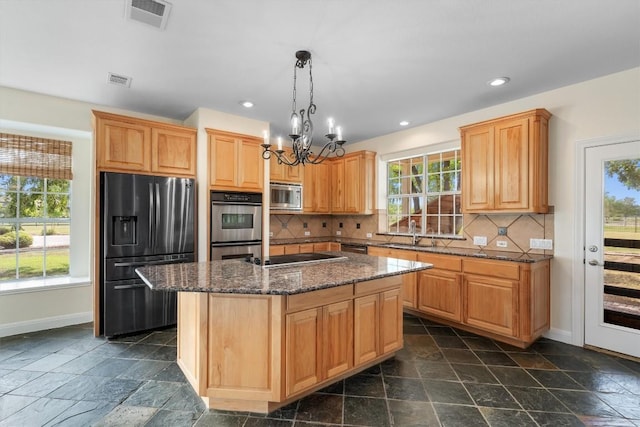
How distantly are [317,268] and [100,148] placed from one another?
2.70 meters

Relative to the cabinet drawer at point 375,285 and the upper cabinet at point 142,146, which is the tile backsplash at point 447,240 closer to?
the cabinet drawer at point 375,285

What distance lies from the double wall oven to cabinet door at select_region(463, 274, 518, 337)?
103 inches

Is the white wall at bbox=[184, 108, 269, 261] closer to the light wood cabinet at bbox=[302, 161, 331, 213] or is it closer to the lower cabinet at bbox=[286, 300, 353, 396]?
the light wood cabinet at bbox=[302, 161, 331, 213]

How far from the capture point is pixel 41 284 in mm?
3465

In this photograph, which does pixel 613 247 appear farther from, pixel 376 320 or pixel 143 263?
pixel 143 263

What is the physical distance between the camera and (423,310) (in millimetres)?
3811

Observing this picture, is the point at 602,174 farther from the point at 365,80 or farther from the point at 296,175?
the point at 296,175

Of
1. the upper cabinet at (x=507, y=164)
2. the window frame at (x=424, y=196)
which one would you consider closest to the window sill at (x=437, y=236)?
the window frame at (x=424, y=196)

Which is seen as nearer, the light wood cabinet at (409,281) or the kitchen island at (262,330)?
the kitchen island at (262,330)

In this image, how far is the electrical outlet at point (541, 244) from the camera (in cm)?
323

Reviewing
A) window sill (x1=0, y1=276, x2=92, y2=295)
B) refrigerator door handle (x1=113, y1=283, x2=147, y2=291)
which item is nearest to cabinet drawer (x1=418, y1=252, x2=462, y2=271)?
refrigerator door handle (x1=113, y1=283, x2=147, y2=291)

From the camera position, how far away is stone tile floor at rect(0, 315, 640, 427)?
1948 millimetres

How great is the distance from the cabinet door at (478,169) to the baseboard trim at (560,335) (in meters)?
1.44

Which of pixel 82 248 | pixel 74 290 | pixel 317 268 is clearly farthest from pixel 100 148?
pixel 317 268
